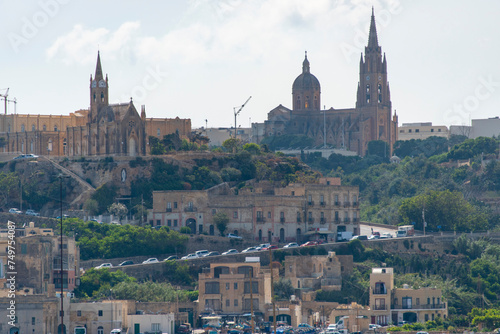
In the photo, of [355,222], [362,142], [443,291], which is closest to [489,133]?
[362,142]

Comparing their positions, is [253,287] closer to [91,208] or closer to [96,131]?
[91,208]

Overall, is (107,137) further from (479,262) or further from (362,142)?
(362,142)

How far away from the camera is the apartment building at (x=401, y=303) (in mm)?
88312

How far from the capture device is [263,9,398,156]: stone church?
555 ft

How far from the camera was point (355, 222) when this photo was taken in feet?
363

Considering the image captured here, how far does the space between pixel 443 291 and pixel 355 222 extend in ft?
53.4

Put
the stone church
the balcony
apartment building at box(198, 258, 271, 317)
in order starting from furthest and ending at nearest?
the stone church < the balcony < apartment building at box(198, 258, 271, 317)

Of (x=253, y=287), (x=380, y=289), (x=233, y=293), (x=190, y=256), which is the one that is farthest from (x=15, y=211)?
(x=380, y=289)

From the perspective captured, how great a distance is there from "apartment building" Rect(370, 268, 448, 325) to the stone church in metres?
77.8

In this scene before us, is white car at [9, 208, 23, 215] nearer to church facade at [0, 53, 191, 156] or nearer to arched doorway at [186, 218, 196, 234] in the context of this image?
church facade at [0, 53, 191, 156]

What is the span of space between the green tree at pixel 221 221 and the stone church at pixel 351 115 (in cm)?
6298

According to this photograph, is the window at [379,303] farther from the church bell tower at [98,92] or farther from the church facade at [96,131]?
the church bell tower at [98,92]

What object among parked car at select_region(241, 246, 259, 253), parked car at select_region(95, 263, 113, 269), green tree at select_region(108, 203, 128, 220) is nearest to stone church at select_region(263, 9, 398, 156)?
green tree at select_region(108, 203, 128, 220)

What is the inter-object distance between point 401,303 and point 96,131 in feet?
138
